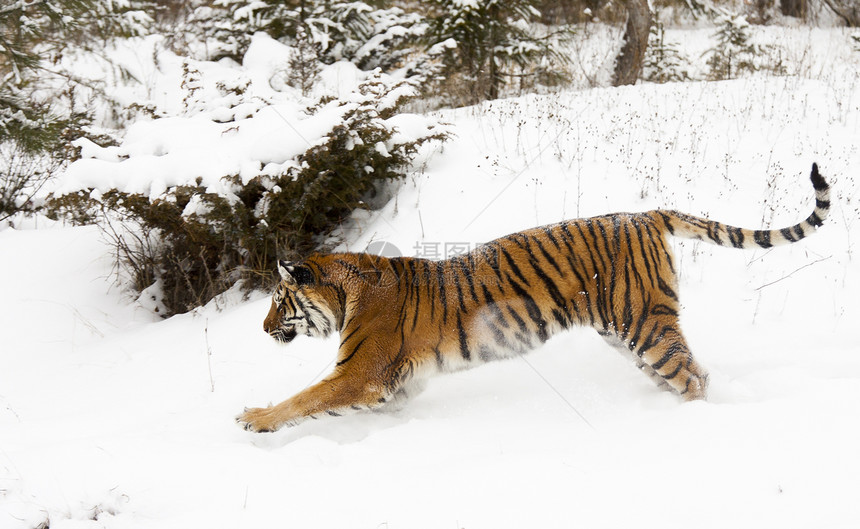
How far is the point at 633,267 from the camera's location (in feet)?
11.8

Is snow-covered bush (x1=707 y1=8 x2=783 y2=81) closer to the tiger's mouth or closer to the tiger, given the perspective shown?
the tiger

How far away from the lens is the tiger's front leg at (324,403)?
11.5 ft

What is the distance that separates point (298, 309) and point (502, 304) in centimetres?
137

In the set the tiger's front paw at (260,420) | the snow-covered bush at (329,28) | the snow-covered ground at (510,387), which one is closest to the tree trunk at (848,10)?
the snow-covered ground at (510,387)

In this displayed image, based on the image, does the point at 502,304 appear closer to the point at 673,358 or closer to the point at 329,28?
the point at 673,358

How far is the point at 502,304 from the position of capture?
369 centimetres

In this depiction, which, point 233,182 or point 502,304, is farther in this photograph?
point 233,182

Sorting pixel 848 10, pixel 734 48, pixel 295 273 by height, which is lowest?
pixel 295 273

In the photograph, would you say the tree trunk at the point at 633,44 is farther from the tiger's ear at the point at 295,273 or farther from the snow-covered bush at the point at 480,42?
the tiger's ear at the point at 295,273

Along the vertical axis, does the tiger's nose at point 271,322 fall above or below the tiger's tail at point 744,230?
below

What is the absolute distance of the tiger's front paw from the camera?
A: 3527 mm

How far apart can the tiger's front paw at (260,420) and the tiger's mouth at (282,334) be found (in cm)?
52

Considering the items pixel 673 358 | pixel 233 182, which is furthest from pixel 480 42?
pixel 673 358

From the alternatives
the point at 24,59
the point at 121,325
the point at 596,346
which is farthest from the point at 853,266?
the point at 24,59
